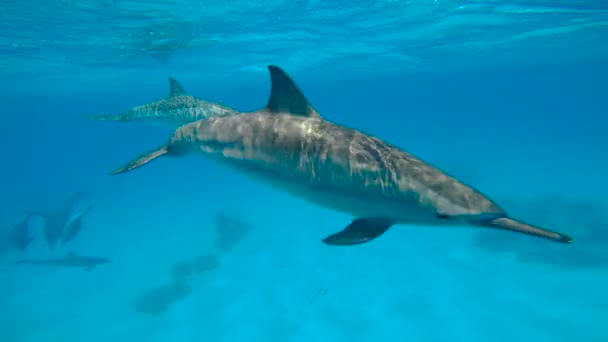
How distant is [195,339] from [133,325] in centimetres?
287

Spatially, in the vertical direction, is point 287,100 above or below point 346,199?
above

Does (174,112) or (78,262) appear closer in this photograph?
(174,112)

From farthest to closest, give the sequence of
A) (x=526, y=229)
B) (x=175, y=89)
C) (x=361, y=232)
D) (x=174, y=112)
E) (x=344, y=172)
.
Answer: (x=175, y=89) < (x=174, y=112) < (x=344, y=172) < (x=361, y=232) < (x=526, y=229)

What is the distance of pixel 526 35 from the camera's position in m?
26.6

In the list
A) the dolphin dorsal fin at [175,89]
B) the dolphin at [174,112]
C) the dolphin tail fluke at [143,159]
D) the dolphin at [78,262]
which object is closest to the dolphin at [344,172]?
the dolphin tail fluke at [143,159]

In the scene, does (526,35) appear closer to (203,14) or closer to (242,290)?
(203,14)

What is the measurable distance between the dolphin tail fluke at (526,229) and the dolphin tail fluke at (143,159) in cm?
513

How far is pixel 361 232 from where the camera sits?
4.43 m

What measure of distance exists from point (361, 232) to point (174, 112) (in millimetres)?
7474

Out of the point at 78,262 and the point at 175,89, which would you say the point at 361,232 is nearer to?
the point at 175,89

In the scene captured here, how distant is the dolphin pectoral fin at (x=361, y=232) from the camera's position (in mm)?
4270

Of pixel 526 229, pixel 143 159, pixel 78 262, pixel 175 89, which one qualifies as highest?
pixel 175 89

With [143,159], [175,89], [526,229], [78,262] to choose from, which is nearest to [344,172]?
[526,229]

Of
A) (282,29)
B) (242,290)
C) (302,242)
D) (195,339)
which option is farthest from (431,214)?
(282,29)
